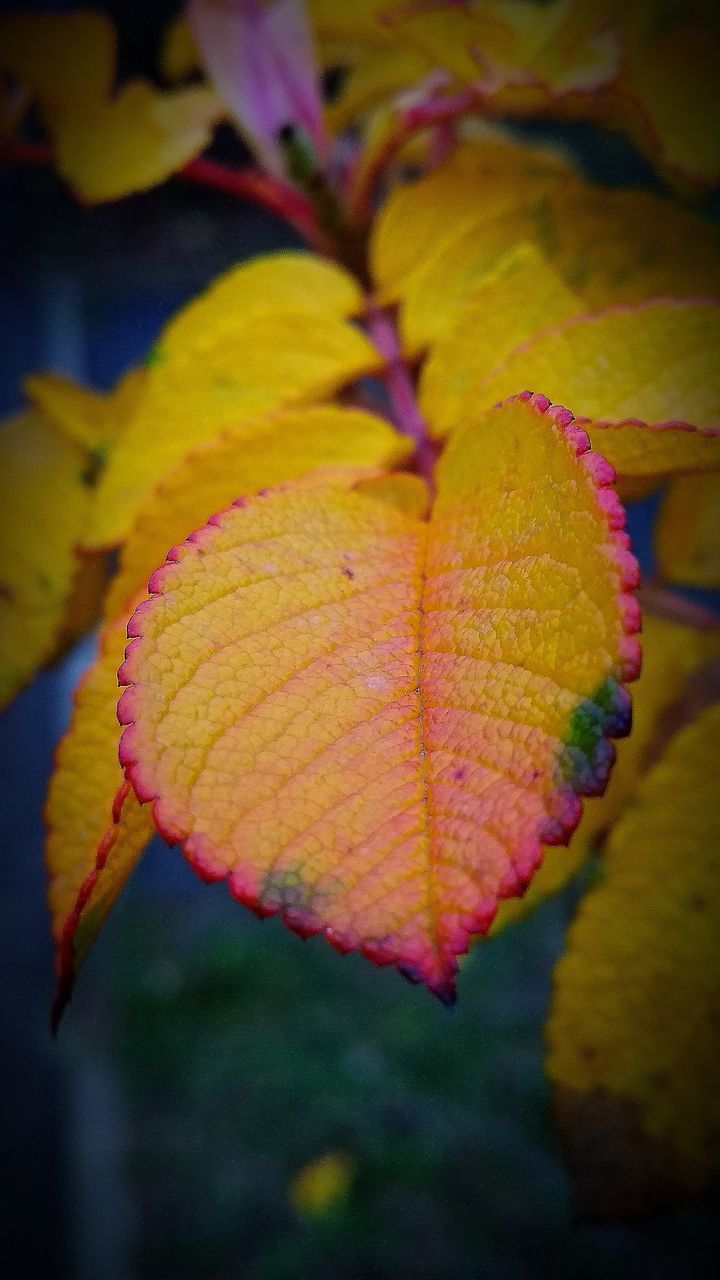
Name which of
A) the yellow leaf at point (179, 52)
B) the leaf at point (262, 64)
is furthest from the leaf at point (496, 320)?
the yellow leaf at point (179, 52)

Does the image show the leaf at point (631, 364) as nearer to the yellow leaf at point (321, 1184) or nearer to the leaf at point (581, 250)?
the leaf at point (581, 250)

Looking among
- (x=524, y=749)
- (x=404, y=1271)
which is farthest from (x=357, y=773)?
(x=404, y=1271)

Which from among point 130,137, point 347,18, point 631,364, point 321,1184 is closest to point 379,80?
point 347,18

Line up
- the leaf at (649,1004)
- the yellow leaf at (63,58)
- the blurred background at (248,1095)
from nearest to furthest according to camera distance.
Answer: the leaf at (649,1004), the yellow leaf at (63,58), the blurred background at (248,1095)

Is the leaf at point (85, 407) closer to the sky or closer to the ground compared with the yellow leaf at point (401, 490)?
closer to the sky

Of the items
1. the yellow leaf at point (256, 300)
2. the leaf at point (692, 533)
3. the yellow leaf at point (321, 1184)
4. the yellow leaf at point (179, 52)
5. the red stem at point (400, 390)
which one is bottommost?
the yellow leaf at point (321, 1184)

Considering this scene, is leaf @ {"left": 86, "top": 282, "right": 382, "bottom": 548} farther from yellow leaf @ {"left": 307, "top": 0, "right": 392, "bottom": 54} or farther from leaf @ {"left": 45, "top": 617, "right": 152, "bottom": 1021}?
yellow leaf @ {"left": 307, "top": 0, "right": 392, "bottom": 54}

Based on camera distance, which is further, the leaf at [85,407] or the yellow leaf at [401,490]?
the leaf at [85,407]
